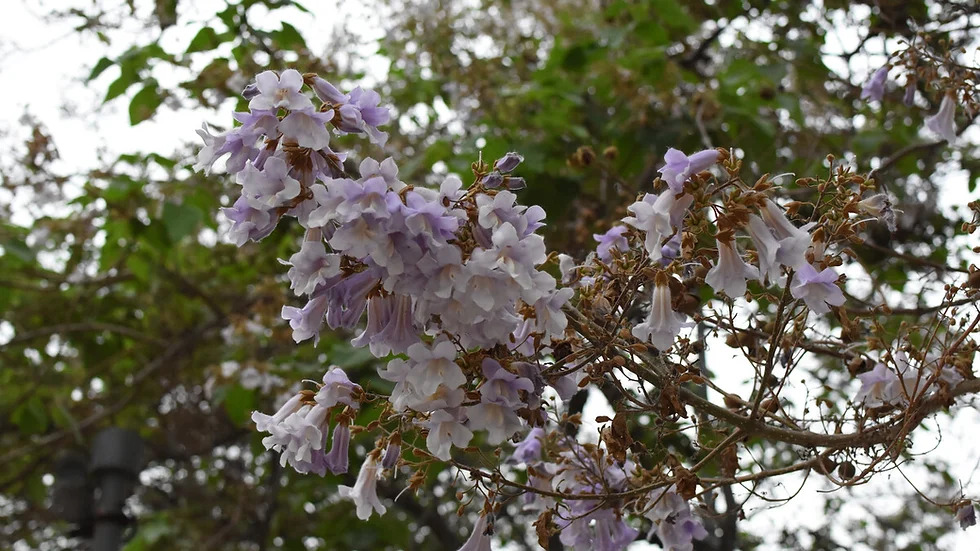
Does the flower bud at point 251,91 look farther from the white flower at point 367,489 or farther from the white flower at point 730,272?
the white flower at point 730,272

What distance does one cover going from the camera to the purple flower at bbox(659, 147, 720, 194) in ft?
4.63

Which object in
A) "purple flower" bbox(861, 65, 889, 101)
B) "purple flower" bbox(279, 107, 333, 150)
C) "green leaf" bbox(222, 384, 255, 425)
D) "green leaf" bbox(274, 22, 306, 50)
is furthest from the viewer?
"green leaf" bbox(222, 384, 255, 425)

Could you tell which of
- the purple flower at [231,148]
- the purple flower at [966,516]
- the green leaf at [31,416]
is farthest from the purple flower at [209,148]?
the green leaf at [31,416]

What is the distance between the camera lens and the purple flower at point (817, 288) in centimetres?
147

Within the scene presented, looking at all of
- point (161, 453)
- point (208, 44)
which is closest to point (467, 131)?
point (208, 44)

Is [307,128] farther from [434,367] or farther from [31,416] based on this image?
[31,416]

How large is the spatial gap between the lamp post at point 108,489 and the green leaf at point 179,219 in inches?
55.7

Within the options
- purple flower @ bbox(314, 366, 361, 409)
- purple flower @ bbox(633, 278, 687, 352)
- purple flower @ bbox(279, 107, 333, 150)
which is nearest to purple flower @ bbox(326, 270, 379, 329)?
purple flower @ bbox(314, 366, 361, 409)

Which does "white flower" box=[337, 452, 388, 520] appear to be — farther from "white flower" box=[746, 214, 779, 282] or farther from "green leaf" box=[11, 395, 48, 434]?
"green leaf" box=[11, 395, 48, 434]

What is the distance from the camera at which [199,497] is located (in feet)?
19.4

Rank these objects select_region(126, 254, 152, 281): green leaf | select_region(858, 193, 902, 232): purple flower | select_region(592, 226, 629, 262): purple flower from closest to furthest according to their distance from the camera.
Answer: select_region(858, 193, 902, 232): purple flower, select_region(592, 226, 629, 262): purple flower, select_region(126, 254, 152, 281): green leaf

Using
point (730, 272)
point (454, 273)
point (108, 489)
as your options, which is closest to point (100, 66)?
point (108, 489)

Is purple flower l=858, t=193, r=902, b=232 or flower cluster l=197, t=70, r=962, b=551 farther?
purple flower l=858, t=193, r=902, b=232

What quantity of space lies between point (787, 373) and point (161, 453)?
226 inches
